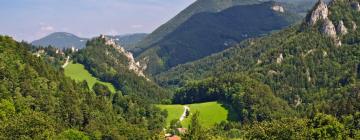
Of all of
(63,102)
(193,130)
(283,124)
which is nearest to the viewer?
(193,130)

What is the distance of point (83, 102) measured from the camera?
610 feet

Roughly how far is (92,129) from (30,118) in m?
35.6

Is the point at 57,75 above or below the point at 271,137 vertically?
above

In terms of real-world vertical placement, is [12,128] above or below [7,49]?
below

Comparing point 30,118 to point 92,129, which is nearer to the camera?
point 30,118

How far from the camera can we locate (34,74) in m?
178

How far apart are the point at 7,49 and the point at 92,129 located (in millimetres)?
42469

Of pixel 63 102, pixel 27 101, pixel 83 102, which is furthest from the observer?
pixel 83 102

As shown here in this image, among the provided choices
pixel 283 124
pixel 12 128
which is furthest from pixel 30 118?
pixel 283 124

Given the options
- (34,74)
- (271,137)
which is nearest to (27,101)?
(34,74)

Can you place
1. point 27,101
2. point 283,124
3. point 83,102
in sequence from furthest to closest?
point 83,102 → point 27,101 → point 283,124

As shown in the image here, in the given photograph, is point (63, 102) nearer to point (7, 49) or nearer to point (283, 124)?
point (7, 49)

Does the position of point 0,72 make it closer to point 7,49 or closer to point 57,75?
point 7,49

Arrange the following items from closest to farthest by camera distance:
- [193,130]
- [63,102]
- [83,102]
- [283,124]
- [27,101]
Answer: [193,130], [283,124], [27,101], [63,102], [83,102]
